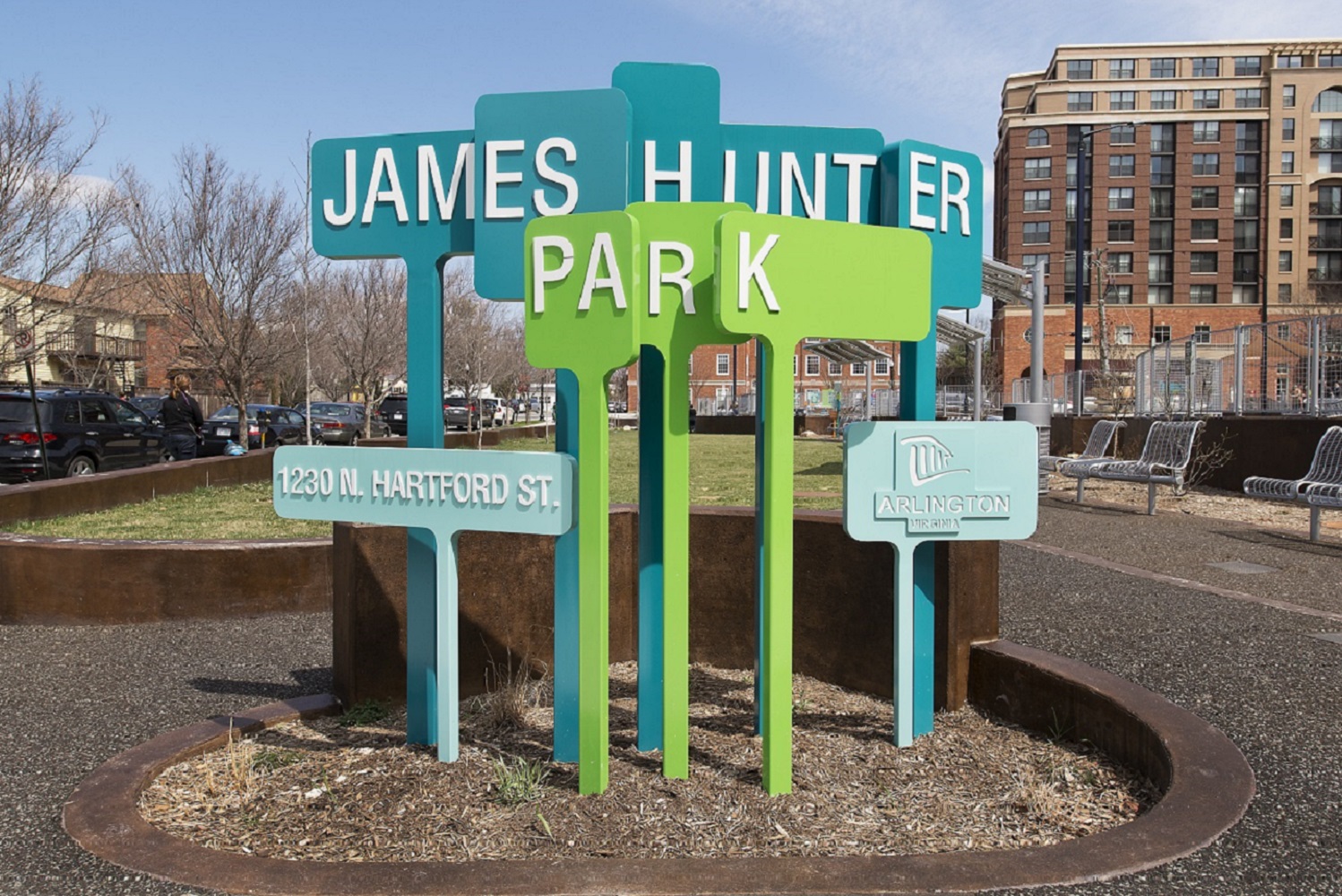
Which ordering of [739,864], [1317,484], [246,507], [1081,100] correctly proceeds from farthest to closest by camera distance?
[1081,100] → [246,507] → [1317,484] → [739,864]

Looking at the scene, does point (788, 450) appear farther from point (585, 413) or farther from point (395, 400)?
point (395, 400)

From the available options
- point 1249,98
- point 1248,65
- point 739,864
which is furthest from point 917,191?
point 1248,65

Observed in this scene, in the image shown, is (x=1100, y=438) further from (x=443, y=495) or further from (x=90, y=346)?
(x=90, y=346)

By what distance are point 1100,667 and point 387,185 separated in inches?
149

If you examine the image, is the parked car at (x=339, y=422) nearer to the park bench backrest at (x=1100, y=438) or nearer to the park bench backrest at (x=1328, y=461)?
the park bench backrest at (x=1100, y=438)

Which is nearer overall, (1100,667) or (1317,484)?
(1100,667)

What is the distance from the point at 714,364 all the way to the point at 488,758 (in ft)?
283

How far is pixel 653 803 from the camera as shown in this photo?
3.30 meters

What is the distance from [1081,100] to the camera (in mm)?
77812

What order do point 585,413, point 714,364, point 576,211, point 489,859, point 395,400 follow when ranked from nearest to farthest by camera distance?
point 489,859, point 585,413, point 576,211, point 395,400, point 714,364

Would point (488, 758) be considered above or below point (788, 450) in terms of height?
below

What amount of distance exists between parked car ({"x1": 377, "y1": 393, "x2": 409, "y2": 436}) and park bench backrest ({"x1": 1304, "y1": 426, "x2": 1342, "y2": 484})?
30.4 metres

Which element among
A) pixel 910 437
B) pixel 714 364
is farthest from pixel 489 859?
pixel 714 364

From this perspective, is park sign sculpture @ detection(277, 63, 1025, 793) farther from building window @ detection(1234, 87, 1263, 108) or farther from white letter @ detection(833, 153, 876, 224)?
building window @ detection(1234, 87, 1263, 108)
